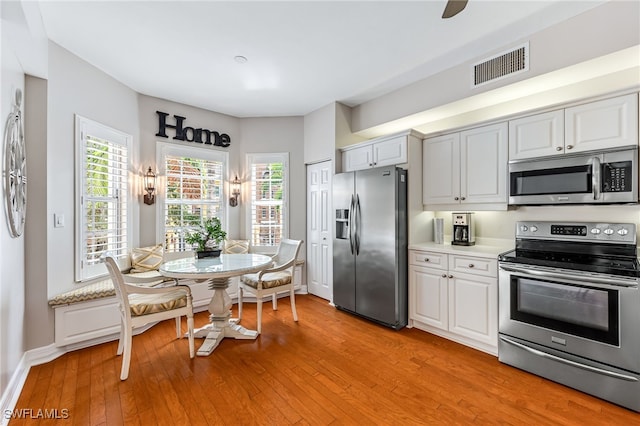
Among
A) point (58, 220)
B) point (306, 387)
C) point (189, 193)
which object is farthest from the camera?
point (189, 193)

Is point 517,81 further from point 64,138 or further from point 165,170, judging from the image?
point 64,138

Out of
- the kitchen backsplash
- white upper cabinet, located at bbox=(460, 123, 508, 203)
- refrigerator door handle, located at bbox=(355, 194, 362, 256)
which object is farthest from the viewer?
refrigerator door handle, located at bbox=(355, 194, 362, 256)

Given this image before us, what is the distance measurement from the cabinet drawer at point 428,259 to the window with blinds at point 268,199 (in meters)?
2.09

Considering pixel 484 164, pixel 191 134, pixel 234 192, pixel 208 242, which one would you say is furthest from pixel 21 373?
pixel 484 164

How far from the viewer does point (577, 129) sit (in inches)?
91.0

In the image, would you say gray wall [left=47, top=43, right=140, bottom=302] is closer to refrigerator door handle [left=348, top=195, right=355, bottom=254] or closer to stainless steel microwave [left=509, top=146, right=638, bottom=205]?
refrigerator door handle [left=348, top=195, right=355, bottom=254]

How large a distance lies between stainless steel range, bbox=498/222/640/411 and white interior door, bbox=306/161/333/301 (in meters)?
2.24

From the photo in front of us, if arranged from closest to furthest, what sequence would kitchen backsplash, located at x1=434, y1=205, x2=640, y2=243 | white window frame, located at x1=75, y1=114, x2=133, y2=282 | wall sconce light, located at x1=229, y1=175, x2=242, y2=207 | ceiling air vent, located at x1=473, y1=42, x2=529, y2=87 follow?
kitchen backsplash, located at x1=434, y1=205, x2=640, y2=243 → ceiling air vent, located at x1=473, y1=42, x2=529, y2=87 → white window frame, located at x1=75, y1=114, x2=133, y2=282 → wall sconce light, located at x1=229, y1=175, x2=242, y2=207

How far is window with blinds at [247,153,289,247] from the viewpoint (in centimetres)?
451

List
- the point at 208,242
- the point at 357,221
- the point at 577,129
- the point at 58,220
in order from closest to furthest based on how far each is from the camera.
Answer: the point at 577,129
the point at 58,220
the point at 208,242
the point at 357,221

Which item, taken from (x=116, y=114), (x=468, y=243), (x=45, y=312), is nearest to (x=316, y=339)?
(x=468, y=243)

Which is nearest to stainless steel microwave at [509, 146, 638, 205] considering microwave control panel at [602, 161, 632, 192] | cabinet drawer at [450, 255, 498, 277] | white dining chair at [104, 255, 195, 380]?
microwave control panel at [602, 161, 632, 192]

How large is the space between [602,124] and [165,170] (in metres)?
4.64

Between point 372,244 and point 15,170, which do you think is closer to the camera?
point 15,170
